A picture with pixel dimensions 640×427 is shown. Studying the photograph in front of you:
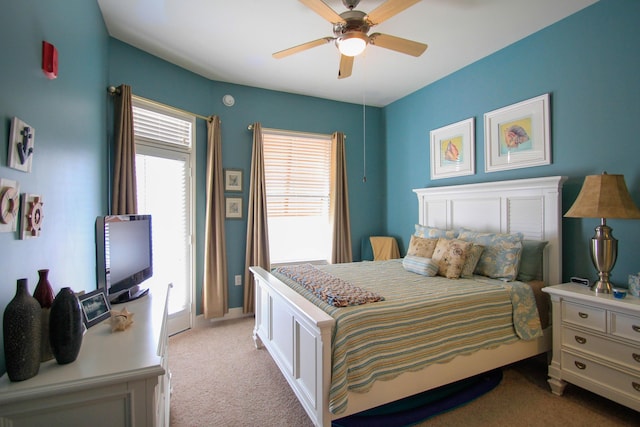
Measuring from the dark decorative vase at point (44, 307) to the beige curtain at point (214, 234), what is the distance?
2.40 metres

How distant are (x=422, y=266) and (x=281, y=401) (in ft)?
5.20

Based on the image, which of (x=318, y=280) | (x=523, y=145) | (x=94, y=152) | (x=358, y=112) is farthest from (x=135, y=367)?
(x=358, y=112)

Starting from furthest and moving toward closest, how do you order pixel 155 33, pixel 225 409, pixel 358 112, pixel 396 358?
pixel 358 112
pixel 155 33
pixel 225 409
pixel 396 358

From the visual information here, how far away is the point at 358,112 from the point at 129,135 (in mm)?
3034

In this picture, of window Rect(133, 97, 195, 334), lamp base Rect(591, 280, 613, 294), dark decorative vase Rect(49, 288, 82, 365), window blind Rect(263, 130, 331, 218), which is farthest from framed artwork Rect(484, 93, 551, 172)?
dark decorative vase Rect(49, 288, 82, 365)

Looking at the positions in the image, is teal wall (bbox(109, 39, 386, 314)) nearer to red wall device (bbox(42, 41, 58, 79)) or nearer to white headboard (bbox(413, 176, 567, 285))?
white headboard (bbox(413, 176, 567, 285))

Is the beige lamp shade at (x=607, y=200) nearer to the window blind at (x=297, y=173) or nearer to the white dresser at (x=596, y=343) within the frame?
the white dresser at (x=596, y=343)

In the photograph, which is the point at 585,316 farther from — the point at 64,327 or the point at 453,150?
the point at 64,327

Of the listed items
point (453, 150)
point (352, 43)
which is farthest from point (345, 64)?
point (453, 150)

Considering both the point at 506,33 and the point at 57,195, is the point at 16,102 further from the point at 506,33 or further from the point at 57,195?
the point at 506,33

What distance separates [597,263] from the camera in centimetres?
211

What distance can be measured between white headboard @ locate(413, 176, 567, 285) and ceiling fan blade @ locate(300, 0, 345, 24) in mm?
2084

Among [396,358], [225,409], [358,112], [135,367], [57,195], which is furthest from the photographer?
[358,112]

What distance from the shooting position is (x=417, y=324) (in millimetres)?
1854
